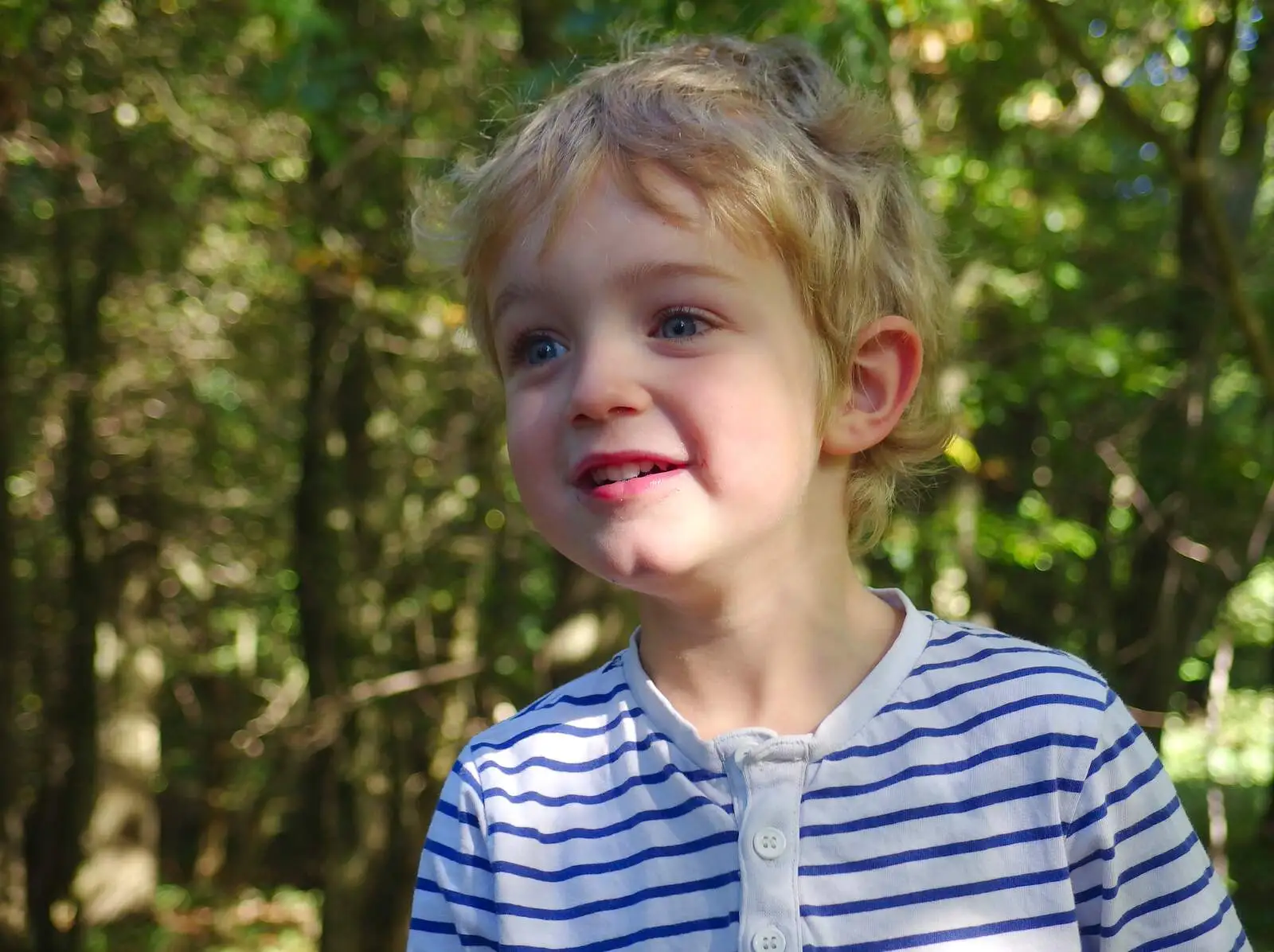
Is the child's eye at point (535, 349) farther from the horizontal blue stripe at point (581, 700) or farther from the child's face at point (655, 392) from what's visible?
the horizontal blue stripe at point (581, 700)

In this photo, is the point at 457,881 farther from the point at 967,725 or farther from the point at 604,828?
the point at 967,725

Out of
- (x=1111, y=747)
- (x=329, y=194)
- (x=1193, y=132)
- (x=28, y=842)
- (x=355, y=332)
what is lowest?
(x=28, y=842)

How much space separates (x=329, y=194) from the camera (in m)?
6.26

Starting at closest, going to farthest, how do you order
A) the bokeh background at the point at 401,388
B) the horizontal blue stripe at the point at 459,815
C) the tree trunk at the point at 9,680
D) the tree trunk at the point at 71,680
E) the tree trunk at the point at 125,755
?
the horizontal blue stripe at the point at 459,815 → the bokeh background at the point at 401,388 → the tree trunk at the point at 71,680 → the tree trunk at the point at 9,680 → the tree trunk at the point at 125,755

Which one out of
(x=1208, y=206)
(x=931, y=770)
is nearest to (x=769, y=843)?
(x=931, y=770)

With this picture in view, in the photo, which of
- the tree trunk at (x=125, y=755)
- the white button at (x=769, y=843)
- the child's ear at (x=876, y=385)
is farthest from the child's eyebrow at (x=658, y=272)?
the tree trunk at (x=125, y=755)

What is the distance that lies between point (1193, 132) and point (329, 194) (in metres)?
4.09

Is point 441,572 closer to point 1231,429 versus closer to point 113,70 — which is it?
point 113,70

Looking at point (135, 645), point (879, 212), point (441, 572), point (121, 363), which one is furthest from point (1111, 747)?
point (135, 645)

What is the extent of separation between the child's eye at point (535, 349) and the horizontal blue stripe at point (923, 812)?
587mm

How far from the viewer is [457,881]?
A: 146 centimetres

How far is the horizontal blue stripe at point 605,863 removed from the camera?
134 cm

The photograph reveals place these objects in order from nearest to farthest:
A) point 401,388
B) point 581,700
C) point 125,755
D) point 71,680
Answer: point 581,700 < point 401,388 < point 71,680 < point 125,755

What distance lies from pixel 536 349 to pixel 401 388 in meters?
6.03
